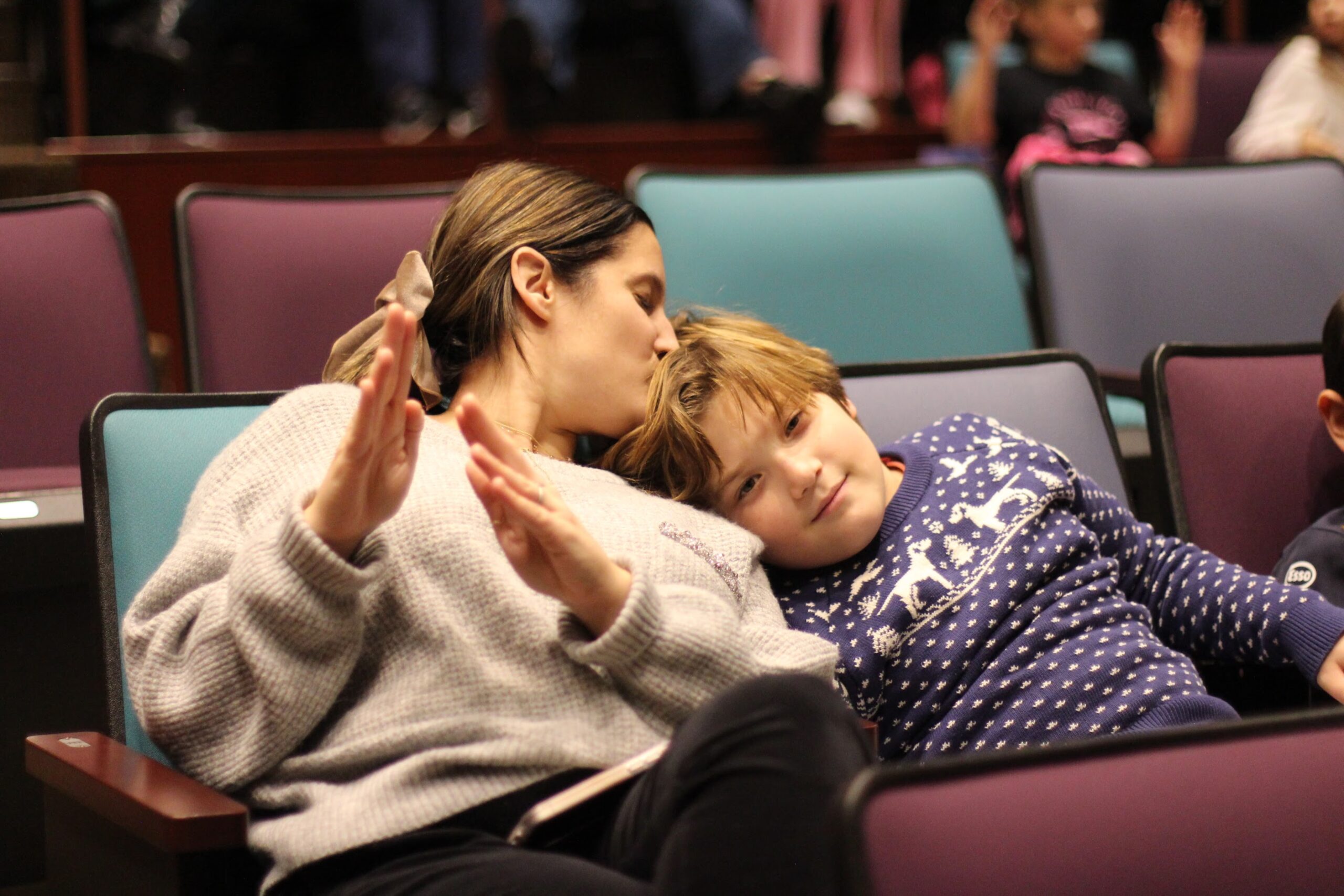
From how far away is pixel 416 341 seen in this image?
127cm

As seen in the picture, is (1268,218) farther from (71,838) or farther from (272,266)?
(71,838)

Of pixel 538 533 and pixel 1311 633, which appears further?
pixel 1311 633

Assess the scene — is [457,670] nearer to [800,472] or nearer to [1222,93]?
[800,472]

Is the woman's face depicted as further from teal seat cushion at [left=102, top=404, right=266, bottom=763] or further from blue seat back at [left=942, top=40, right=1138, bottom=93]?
blue seat back at [left=942, top=40, right=1138, bottom=93]

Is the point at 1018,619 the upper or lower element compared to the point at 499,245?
lower

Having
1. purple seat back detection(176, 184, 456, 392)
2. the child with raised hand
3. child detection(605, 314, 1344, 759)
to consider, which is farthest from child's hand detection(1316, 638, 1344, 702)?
the child with raised hand

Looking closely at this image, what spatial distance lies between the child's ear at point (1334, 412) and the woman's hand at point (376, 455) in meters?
0.99

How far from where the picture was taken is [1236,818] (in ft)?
2.40

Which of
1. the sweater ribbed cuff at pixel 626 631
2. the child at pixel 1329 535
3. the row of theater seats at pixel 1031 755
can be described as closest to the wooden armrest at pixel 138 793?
the row of theater seats at pixel 1031 755

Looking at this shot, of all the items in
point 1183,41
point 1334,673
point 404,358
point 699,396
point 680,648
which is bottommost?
point 1334,673

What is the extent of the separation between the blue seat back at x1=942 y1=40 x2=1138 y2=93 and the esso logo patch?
2101 mm

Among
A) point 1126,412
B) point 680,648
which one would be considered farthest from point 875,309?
point 680,648

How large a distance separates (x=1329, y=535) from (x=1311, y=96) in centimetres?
194

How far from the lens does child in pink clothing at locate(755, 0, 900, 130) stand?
138 inches
